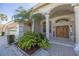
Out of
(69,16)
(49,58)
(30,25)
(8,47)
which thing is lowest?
(49,58)

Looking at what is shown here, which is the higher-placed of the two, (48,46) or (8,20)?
(8,20)

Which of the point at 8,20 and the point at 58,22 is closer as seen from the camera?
the point at 8,20

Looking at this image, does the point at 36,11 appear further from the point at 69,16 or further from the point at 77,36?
the point at 77,36

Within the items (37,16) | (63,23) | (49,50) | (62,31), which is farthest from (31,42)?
(63,23)

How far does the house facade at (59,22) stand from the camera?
3.42m

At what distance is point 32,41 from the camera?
3.34 meters

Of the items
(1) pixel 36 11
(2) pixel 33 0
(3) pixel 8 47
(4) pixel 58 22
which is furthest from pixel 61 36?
(3) pixel 8 47

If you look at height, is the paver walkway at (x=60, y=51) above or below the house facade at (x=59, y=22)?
below

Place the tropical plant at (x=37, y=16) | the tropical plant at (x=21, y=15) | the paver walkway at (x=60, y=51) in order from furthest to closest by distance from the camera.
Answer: the tropical plant at (x=37, y=16) → the tropical plant at (x=21, y=15) → the paver walkway at (x=60, y=51)

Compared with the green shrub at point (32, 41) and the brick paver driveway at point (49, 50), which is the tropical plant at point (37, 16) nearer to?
the green shrub at point (32, 41)

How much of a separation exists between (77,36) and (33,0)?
4.76 feet

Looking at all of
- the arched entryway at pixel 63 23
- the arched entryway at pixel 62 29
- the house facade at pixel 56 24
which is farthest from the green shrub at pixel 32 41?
the arched entryway at pixel 62 29

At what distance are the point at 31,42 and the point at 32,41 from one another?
4cm

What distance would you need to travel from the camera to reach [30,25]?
348 centimetres
